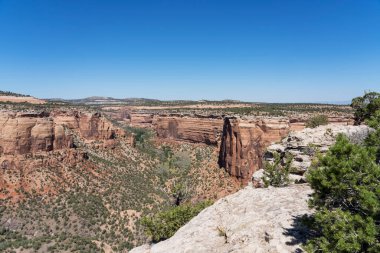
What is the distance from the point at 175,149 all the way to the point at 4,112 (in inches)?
1712

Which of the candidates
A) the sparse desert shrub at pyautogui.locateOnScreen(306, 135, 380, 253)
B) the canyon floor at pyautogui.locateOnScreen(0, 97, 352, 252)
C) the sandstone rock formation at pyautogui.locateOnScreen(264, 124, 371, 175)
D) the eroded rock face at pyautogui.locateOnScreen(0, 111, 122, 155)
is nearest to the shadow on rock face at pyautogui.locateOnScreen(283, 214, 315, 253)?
the sparse desert shrub at pyautogui.locateOnScreen(306, 135, 380, 253)

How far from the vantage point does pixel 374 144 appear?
13.1 meters

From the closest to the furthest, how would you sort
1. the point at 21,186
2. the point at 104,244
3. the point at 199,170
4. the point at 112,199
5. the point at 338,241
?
the point at 338,241, the point at 104,244, the point at 21,186, the point at 112,199, the point at 199,170

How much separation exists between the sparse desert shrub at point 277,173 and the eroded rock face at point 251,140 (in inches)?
1199

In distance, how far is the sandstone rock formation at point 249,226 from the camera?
13.8 meters

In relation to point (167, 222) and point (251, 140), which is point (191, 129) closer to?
point (251, 140)

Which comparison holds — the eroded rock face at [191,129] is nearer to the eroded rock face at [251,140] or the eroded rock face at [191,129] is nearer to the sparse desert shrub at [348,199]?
the eroded rock face at [251,140]

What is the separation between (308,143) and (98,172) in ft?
135

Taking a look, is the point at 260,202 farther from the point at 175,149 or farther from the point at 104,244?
the point at 175,149

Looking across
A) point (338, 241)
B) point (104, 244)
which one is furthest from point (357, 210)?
point (104, 244)

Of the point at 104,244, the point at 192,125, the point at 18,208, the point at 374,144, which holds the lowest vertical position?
the point at 104,244

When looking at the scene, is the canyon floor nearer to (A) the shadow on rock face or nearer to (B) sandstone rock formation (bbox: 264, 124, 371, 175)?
(B) sandstone rock formation (bbox: 264, 124, 371, 175)

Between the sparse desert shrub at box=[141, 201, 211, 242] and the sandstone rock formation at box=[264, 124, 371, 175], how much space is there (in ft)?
29.1

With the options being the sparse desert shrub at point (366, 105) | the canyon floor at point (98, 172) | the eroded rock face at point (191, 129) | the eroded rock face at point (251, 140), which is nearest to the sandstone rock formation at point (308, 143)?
the sparse desert shrub at point (366, 105)
